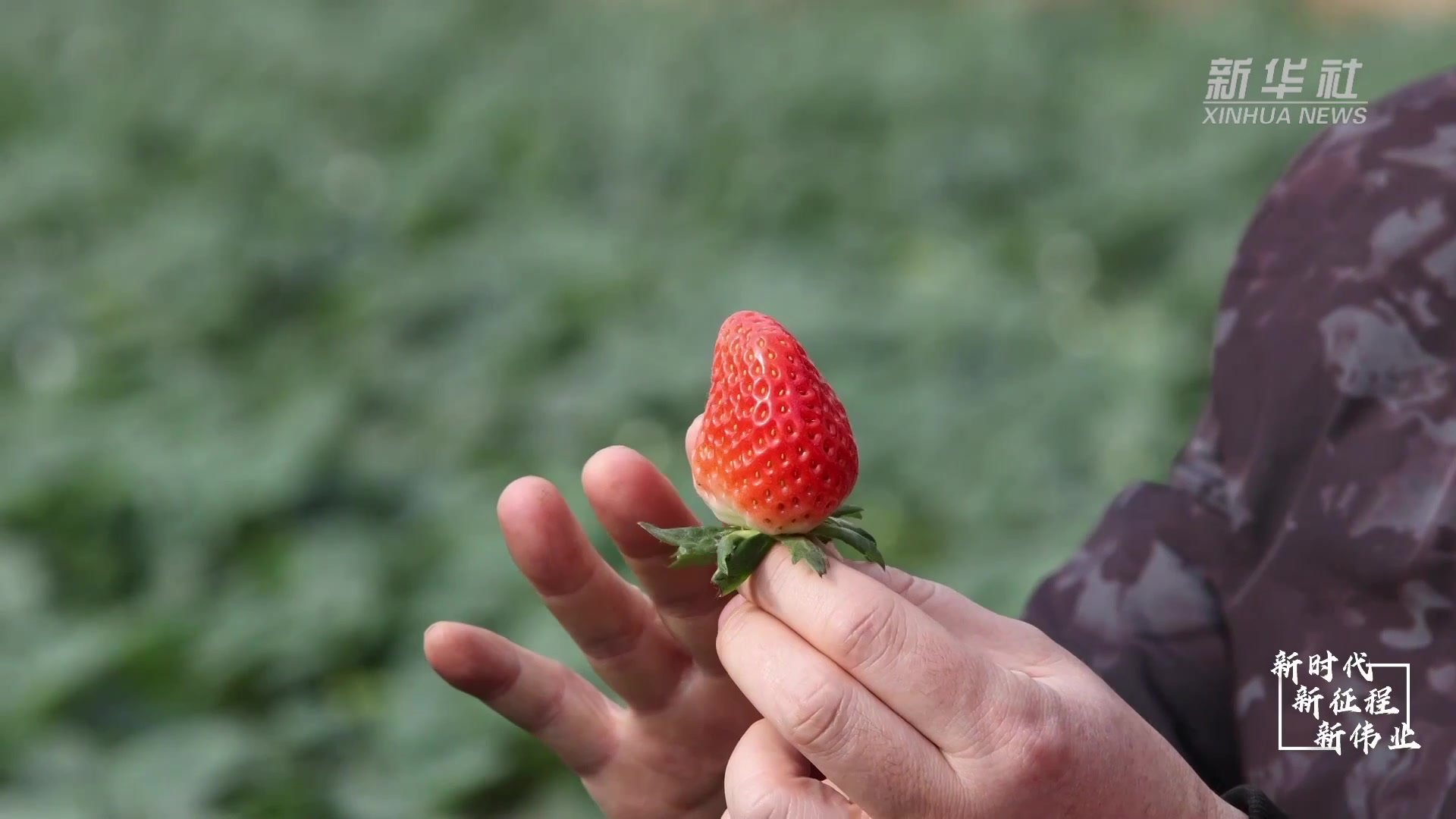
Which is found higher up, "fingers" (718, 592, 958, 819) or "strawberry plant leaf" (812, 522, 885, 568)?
"strawberry plant leaf" (812, 522, 885, 568)

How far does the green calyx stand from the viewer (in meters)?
0.88

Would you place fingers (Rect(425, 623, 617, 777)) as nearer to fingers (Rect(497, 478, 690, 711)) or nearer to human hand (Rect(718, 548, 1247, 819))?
fingers (Rect(497, 478, 690, 711))

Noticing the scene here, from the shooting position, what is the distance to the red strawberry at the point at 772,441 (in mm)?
902

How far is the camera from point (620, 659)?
111 cm

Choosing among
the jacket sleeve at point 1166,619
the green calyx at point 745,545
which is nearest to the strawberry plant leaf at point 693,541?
the green calyx at point 745,545

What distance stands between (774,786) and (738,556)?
0.14 m

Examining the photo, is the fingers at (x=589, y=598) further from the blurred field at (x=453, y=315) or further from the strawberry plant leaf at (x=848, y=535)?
the blurred field at (x=453, y=315)

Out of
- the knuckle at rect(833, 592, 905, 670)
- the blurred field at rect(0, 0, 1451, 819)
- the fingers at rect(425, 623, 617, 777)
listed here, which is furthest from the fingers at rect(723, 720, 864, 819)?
the blurred field at rect(0, 0, 1451, 819)

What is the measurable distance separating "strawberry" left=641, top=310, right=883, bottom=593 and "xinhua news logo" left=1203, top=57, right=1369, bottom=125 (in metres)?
0.55

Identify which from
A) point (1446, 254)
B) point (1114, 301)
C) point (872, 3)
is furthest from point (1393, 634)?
point (872, 3)

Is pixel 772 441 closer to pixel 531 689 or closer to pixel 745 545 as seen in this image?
pixel 745 545

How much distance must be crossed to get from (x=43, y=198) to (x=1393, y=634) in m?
3.77

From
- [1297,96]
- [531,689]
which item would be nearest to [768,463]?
[531,689]

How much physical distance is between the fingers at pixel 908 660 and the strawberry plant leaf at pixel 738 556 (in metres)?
0.05
